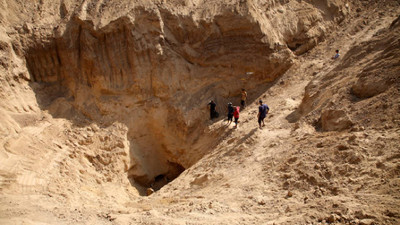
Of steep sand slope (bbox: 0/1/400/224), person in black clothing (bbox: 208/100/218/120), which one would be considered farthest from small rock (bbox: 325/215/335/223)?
person in black clothing (bbox: 208/100/218/120)

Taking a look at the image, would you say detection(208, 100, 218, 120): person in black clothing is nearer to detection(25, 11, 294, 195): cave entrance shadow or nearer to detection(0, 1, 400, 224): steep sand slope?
detection(25, 11, 294, 195): cave entrance shadow

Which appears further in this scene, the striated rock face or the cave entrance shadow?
the striated rock face

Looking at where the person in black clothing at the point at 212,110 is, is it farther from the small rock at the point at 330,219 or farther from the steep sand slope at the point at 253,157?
the small rock at the point at 330,219

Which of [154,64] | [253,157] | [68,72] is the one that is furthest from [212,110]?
[68,72]

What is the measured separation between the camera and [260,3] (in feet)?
43.3

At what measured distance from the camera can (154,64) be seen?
1173cm

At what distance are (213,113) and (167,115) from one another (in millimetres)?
1751

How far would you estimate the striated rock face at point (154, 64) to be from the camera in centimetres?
1133

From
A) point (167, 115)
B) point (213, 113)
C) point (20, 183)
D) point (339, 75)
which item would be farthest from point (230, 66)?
point (20, 183)

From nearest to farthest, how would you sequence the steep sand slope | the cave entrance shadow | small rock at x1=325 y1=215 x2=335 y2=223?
small rock at x1=325 y1=215 x2=335 y2=223, the steep sand slope, the cave entrance shadow

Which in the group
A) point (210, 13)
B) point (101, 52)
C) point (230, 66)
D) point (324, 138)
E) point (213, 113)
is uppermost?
point (210, 13)

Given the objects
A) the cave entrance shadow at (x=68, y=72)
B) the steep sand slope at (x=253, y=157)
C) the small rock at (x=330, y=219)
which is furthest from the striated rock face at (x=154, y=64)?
the small rock at (x=330, y=219)

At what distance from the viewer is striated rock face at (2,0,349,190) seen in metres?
11.3

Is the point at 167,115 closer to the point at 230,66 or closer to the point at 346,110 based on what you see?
the point at 230,66
